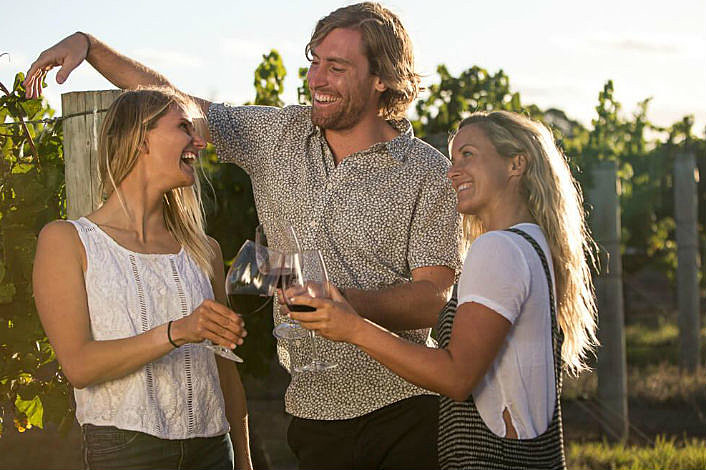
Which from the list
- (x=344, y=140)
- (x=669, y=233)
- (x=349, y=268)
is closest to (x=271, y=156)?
(x=344, y=140)

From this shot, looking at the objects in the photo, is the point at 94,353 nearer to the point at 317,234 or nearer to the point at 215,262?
the point at 215,262

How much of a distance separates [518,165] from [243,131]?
1.07 m

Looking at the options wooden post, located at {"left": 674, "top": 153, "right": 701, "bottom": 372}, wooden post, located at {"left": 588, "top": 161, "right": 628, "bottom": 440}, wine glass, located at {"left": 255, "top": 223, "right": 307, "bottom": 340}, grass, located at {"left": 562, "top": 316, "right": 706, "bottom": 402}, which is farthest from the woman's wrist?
wooden post, located at {"left": 674, "top": 153, "right": 701, "bottom": 372}

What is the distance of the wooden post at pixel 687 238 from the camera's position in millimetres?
6582

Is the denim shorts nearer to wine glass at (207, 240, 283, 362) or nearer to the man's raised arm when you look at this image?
wine glass at (207, 240, 283, 362)

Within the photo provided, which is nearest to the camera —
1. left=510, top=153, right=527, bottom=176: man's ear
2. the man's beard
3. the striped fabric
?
the striped fabric

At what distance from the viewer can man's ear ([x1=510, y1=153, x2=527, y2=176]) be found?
2676mm

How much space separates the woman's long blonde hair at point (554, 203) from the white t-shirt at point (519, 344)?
0.16 meters

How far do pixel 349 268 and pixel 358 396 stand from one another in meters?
0.40

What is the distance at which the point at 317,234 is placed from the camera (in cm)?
319

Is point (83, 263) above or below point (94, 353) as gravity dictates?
above

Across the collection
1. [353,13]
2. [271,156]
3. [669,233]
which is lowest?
[669,233]

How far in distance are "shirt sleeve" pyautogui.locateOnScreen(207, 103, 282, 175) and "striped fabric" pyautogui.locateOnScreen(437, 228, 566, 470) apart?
1049 millimetres

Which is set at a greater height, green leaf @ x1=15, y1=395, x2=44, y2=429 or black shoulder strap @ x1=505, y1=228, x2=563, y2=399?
black shoulder strap @ x1=505, y1=228, x2=563, y2=399
